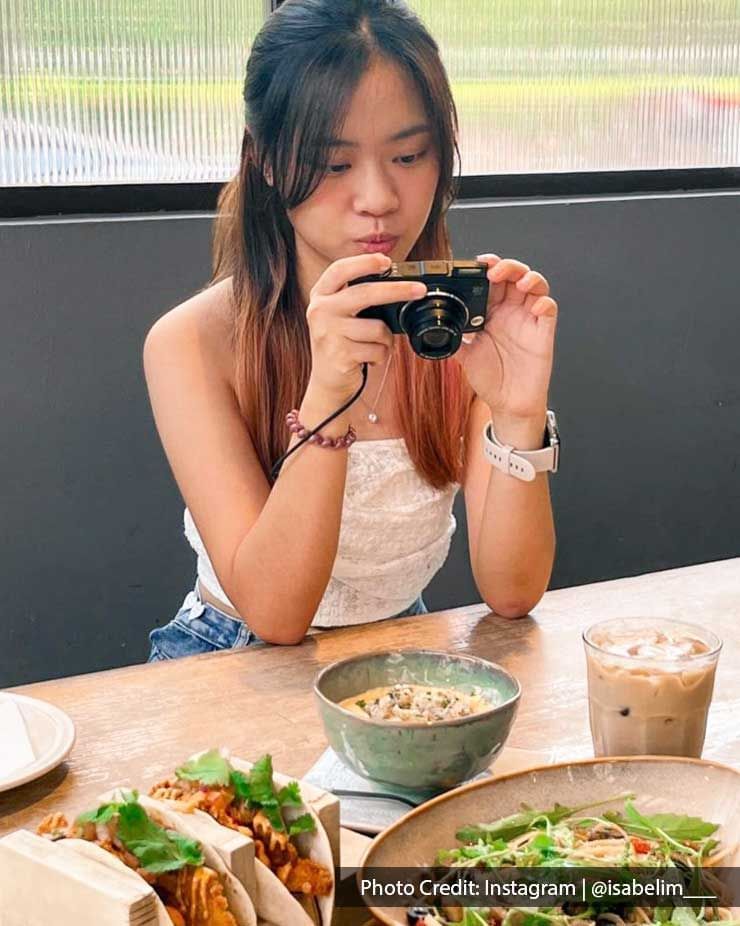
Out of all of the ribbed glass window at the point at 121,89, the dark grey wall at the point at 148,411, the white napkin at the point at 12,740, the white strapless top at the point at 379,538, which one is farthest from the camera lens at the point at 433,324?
the ribbed glass window at the point at 121,89

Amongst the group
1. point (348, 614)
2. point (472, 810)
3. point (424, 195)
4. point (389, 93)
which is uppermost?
point (389, 93)

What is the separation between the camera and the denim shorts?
179 centimetres

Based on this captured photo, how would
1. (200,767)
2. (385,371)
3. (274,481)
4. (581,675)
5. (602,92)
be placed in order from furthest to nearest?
(602,92) → (385,371) → (274,481) → (581,675) → (200,767)

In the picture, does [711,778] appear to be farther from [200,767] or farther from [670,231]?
[670,231]

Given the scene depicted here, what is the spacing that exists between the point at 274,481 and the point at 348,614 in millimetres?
216

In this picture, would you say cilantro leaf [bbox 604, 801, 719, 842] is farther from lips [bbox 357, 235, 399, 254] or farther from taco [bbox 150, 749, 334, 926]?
lips [bbox 357, 235, 399, 254]

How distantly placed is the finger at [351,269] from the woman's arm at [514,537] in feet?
0.95

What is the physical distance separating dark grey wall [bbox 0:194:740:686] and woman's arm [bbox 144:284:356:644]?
0.73 metres

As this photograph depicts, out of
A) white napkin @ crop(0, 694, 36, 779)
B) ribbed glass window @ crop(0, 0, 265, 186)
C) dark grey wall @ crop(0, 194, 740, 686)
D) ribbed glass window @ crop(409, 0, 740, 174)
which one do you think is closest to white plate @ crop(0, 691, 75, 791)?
white napkin @ crop(0, 694, 36, 779)

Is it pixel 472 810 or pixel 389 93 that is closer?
pixel 472 810

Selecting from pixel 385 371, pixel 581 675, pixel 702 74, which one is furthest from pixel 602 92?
pixel 581 675

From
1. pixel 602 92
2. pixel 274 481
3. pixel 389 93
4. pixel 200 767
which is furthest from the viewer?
pixel 602 92

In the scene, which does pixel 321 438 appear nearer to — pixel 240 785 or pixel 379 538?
pixel 379 538

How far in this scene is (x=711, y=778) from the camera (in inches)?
39.3
